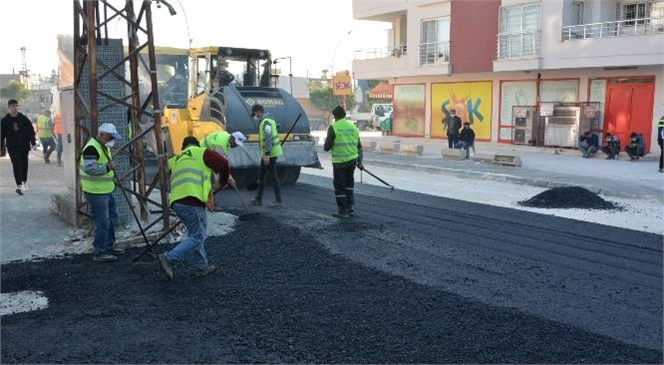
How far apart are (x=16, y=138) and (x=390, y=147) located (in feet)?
43.4

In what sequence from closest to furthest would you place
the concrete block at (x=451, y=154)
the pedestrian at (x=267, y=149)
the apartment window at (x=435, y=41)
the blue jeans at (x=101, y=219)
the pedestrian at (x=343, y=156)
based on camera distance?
the blue jeans at (x=101, y=219) → the pedestrian at (x=343, y=156) → the pedestrian at (x=267, y=149) → the concrete block at (x=451, y=154) → the apartment window at (x=435, y=41)

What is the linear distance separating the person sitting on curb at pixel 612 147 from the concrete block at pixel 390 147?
264 inches

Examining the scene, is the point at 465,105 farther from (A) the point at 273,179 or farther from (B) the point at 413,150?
(A) the point at 273,179

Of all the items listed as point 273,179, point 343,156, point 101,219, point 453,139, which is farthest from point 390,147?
point 101,219

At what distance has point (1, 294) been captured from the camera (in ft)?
19.1

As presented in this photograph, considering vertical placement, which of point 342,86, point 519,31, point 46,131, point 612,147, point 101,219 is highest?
point 519,31

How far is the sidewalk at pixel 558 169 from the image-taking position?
13375 millimetres

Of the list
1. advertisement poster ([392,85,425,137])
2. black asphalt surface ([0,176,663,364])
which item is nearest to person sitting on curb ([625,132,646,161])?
advertisement poster ([392,85,425,137])

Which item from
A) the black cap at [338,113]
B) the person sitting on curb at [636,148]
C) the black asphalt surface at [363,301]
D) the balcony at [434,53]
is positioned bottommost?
the black asphalt surface at [363,301]

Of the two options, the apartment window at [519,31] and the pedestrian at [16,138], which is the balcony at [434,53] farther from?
the pedestrian at [16,138]

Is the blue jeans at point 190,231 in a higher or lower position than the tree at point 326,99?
lower

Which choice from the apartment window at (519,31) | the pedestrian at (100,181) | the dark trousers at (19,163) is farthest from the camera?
the apartment window at (519,31)

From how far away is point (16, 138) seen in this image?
11359 millimetres

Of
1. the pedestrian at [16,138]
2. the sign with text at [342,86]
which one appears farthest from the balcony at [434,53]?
the pedestrian at [16,138]
